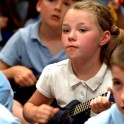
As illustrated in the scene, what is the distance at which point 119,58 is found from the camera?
3.22 feet

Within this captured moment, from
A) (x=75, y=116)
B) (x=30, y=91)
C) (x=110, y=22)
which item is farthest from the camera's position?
(x=30, y=91)

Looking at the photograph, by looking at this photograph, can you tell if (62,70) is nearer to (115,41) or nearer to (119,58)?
(115,41)

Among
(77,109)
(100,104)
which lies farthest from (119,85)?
(77,109)

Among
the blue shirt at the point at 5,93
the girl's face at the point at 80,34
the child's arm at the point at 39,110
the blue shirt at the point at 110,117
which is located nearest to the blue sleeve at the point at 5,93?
the blue shirt at the point at 5,93

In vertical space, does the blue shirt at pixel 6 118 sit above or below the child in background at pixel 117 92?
below

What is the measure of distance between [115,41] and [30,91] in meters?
0.45

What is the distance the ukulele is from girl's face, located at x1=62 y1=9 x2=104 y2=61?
14cm

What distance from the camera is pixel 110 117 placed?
103 centimetres

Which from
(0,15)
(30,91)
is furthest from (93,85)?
(0,15)

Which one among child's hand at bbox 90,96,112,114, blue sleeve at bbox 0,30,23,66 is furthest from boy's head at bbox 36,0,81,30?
child's hand at bbox 90,96,112,114

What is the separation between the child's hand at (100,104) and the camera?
3.69 feet

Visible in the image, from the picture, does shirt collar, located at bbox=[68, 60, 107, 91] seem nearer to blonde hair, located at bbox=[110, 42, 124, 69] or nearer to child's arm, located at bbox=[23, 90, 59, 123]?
child's arm, located at bbox=[23, 90, 59, 123]

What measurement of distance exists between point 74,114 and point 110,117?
195mm

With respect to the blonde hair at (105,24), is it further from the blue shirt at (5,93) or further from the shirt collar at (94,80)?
the blue shirt at (5,93)
